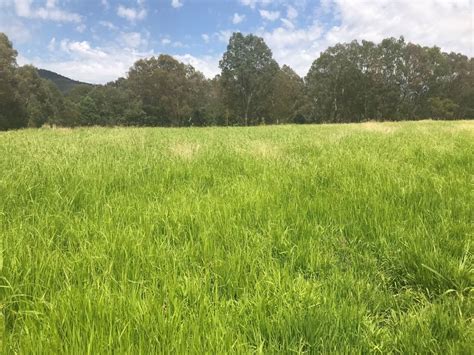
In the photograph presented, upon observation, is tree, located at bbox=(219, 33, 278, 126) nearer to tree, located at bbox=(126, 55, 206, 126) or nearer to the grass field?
tree, located at bbox=(126, 55, 206, 126)

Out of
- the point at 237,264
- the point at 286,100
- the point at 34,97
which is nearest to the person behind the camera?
the point at 237,264

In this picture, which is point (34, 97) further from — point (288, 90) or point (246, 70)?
point (288, 90)

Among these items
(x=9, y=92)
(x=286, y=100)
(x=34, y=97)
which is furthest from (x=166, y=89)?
(x=9, y=92)

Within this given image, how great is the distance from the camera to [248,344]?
5.26 ft

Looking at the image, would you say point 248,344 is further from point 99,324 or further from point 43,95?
point 43,95

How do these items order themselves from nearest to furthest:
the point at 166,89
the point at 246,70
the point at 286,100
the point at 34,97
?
the point at 34,97, the point at 246,70, the point at 166,89, the point at 286,100

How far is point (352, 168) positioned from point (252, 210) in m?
2.44

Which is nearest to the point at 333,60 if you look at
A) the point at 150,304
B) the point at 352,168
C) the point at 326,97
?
the point at 326,97

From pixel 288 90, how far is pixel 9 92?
2003 inches

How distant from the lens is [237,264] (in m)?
2.31

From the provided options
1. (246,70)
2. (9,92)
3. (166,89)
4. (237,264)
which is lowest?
(237,264)

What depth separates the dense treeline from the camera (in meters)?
61.2

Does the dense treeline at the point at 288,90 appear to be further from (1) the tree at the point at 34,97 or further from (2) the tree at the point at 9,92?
(2) the tree at the point at 9,92

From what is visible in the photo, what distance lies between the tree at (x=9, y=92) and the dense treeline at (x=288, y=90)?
4.46 metres
